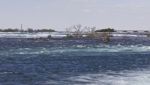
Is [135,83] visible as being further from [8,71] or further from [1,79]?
[8,71]

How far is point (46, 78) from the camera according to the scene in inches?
1300

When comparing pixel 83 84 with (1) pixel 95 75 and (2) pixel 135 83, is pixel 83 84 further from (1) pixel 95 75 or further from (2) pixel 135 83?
→ (1) pixel 95 75

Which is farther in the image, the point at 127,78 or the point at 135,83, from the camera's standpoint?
the point at 127,78

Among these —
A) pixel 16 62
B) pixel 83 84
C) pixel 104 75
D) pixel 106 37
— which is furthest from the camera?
pixel 106 37

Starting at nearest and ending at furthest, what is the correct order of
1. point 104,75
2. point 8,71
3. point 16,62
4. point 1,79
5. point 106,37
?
1. point 1,79
2. point 104,75
3. point 8,71
4. point 16,62
5. point 106,37

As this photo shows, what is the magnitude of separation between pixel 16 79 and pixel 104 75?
6.36 metres

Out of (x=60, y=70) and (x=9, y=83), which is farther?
(x=60, y=70)

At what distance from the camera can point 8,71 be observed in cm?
3734

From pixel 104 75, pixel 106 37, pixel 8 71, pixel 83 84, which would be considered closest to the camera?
pixel 83 84

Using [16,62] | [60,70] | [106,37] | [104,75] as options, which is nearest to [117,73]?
[104,75]

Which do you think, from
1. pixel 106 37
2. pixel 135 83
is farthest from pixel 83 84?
pixel 106 37

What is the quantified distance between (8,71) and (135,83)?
11365mm

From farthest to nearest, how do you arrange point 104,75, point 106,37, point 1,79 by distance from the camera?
point 106,37 → point 104,75 → point 1,79

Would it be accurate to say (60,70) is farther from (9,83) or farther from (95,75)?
(9,83)
